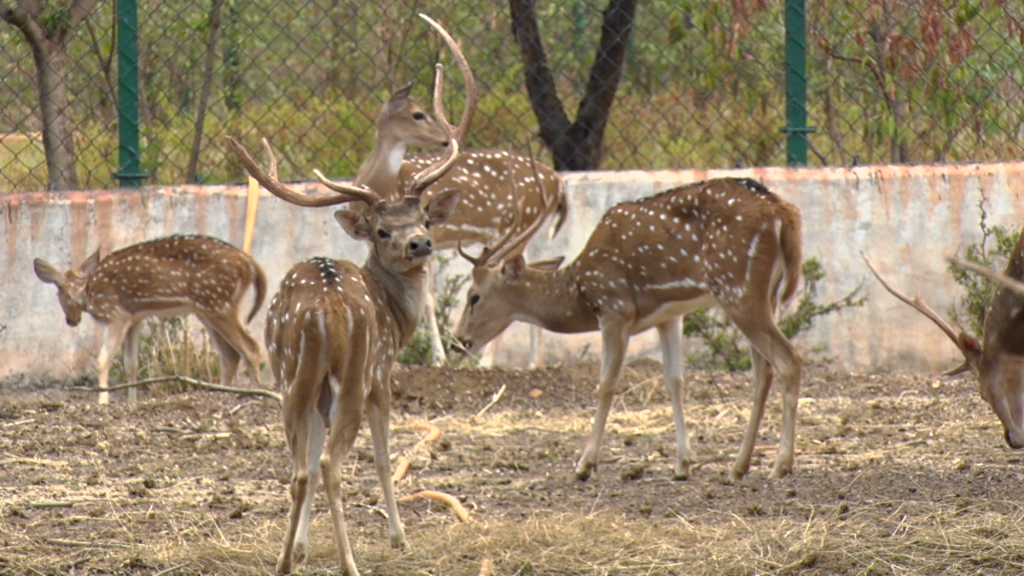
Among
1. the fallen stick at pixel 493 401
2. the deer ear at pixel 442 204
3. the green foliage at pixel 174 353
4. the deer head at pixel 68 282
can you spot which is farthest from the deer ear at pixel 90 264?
the deer ear at pixel 442 204

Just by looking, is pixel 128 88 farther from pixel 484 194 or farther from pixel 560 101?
pixel 560 101

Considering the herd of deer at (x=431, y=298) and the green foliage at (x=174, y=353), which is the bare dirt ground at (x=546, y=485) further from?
Answer: the herd of deer at (x=431, y=298)

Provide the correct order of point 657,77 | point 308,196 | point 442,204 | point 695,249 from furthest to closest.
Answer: point 657,77 → point 695,249 → point 442,204 → point 308,196

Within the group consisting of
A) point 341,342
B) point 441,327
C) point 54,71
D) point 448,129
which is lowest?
point 441,327

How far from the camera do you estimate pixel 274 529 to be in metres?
5.81

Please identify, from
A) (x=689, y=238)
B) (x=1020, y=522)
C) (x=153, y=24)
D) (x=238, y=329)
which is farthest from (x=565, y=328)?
(x=153, y=24)

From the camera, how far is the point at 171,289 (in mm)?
8914

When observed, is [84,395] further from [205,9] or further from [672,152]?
[672,152]

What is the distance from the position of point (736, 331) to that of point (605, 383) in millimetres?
2772

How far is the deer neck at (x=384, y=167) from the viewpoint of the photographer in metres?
9.51

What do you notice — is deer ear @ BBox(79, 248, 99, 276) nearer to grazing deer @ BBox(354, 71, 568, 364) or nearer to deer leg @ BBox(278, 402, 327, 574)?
grazing deer @ BBox(354, 71, 568, 364)

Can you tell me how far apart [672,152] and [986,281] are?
2.36 meters

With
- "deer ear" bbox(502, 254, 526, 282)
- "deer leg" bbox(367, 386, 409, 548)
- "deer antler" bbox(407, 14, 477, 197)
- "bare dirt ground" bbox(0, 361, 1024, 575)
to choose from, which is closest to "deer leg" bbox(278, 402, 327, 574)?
"bare dirt ground" bbox(0, 361, 1024, 575)

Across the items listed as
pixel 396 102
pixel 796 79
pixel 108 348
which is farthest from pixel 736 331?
pixel 108 348
